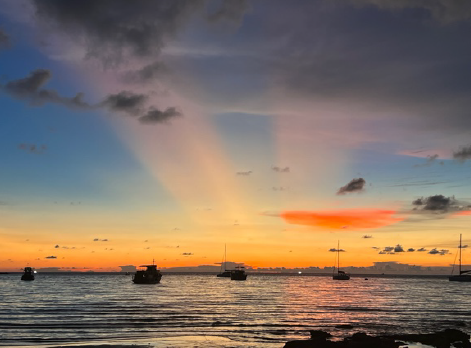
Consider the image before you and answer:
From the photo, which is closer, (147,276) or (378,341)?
(378,341)

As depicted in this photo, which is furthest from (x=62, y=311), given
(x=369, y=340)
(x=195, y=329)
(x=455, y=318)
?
(x=455, y=318)

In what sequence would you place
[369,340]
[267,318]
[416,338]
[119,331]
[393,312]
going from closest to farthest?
[369,340] → [416,338] → [119,331] → [267,318] → [393,312]

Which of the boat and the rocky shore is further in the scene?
the boat

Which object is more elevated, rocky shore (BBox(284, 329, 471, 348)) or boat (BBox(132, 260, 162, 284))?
rocky shore (BBox(284, 329, 471, 348))

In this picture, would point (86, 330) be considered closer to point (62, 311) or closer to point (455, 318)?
point (62, 311)

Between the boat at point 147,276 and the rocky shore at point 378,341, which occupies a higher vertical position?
the rocky shore at point 378,341

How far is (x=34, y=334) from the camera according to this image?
48.7 m

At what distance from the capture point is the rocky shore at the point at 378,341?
126 feet

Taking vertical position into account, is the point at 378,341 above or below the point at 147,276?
above

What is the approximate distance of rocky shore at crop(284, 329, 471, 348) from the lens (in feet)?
126

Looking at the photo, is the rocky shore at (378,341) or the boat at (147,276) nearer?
the rocky shore at (378,341)

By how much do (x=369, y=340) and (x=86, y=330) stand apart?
31126 mm

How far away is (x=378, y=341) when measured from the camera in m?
40.8

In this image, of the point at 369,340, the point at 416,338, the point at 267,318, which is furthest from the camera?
the point at 267,318
